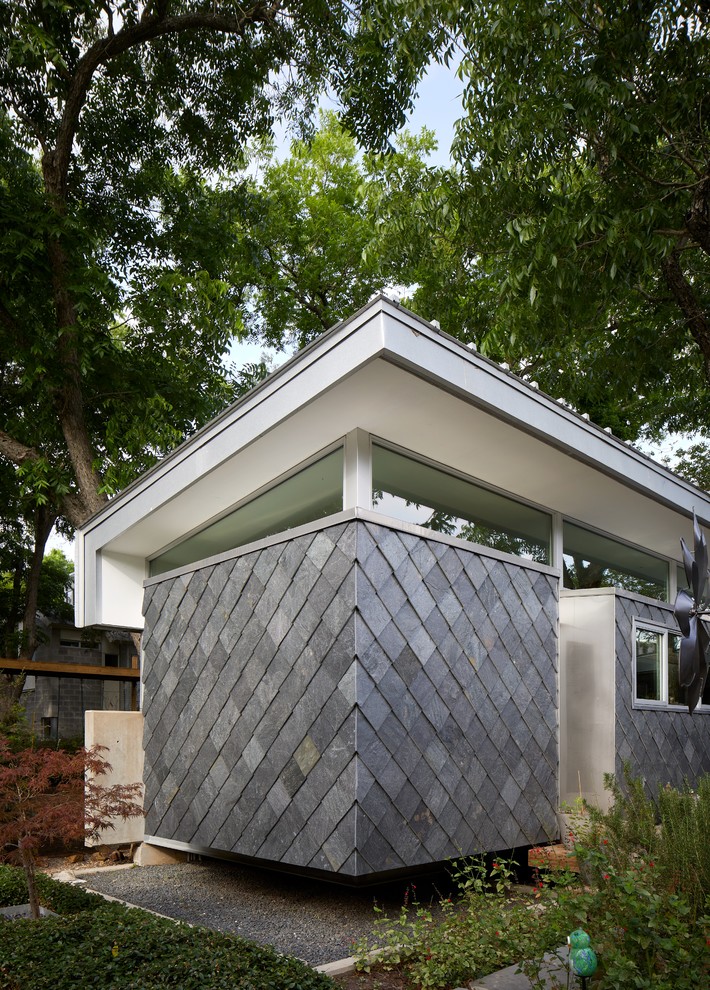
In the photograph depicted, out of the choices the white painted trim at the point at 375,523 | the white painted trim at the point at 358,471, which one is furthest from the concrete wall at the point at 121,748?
the white painted trim at the point at 358,471

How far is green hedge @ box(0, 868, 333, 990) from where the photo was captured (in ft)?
12.8

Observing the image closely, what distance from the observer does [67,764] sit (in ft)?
19.5

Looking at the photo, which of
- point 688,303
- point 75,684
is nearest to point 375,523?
point 688,303

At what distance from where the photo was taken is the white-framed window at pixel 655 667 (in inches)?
302

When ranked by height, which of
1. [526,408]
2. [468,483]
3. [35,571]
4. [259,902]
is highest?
[526,408]

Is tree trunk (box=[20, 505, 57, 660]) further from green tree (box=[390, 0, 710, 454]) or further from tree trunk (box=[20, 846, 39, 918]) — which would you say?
tree trunk (box=[20, 846, 39, 918])

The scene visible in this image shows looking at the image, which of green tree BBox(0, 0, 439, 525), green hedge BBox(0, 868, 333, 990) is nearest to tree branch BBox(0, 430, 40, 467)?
green tree BBox(0, 0, 439, 525)

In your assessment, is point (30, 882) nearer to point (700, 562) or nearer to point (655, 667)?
point (700, 562)

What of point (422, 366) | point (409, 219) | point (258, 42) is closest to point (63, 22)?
point (258, 42)

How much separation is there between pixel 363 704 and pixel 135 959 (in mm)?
1861

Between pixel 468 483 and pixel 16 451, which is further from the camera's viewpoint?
pixel 16 451

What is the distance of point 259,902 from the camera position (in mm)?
6449

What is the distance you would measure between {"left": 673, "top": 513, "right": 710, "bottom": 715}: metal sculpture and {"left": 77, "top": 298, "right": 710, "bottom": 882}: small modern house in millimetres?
1483

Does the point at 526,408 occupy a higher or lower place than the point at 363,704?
higher
